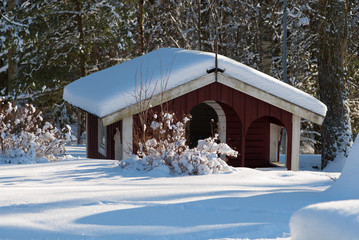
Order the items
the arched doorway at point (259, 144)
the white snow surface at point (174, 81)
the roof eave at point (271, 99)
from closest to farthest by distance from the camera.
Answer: the white snow surface at point (174, 81), the roof eave at point (271, 99), the arched doorway at point (259, 144)

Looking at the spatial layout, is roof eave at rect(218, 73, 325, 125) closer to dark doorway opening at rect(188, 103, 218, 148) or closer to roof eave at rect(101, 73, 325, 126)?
roof eave at rect(101, 73, 325, 126)

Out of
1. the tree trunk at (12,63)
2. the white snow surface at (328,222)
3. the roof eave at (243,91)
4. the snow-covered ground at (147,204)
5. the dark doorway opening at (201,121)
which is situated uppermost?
the tree trunk at (12,63)

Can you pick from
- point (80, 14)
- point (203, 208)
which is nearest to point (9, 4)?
point (80, 14)

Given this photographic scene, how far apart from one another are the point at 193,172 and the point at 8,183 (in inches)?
110

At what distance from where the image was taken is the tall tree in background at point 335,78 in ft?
46.8

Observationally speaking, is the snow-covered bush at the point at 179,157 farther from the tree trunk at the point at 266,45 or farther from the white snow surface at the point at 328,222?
the tree trunk at the point at 266,45

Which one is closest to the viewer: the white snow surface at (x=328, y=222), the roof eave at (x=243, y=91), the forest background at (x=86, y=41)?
the white snow surface at (x=328, y=222)

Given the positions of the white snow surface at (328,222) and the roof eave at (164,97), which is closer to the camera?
the white snow surface at (328,222)

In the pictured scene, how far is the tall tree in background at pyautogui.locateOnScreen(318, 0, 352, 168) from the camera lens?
14266 millimetres

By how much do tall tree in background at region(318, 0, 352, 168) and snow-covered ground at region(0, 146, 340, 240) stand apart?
634cm

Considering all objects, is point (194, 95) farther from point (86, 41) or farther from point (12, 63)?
point (12, 63)

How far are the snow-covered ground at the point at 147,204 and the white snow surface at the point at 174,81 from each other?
2393 millimetres

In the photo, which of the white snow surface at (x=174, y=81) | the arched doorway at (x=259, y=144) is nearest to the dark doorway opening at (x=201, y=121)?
the arched doorway at (x=259, y=144)

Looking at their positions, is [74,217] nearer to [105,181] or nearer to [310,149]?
[105,181]
